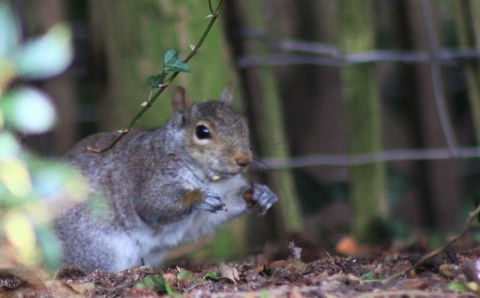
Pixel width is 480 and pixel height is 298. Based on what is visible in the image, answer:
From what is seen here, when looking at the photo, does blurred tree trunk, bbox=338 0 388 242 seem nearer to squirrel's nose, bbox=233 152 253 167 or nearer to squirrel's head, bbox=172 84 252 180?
squirrel's head, bbox=172 84 252 180

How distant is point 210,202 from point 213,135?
0.34 metres

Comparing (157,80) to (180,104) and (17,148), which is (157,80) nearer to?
(17,148)

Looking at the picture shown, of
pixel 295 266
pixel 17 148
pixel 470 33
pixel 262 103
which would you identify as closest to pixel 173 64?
pixel 295 266

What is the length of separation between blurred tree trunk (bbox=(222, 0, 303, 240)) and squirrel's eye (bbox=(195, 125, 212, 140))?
124cm

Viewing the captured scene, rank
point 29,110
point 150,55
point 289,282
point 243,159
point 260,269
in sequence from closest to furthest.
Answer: point 29,110 → point 289,282 → point 260,269 → point 243,159 → point 150,55

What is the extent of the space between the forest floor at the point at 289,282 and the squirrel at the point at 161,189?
78 cm

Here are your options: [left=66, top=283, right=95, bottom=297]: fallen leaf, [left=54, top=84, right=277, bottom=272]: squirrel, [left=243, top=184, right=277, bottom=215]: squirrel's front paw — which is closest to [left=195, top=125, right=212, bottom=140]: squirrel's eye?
[left=54, top=84, right=277, bottom=272]: squirrel

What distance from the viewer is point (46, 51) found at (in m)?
1.39

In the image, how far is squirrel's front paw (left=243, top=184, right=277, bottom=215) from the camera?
4.01m

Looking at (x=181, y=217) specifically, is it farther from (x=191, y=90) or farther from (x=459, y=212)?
(x=459, y=212)

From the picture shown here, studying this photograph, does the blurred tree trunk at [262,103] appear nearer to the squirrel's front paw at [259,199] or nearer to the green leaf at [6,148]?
the squirrel's front paw at [259,199]

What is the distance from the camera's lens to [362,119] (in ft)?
15.7

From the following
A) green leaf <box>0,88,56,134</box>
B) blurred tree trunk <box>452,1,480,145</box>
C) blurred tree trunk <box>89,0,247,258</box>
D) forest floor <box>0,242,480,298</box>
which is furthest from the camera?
blurred tree trunk <box>452,1,480,145</box>

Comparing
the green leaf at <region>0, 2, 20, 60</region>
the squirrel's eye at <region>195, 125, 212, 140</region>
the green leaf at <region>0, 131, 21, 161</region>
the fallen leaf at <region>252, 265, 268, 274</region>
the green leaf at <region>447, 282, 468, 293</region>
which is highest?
the green leaf at <region>0, 2, 20, 60</region>
